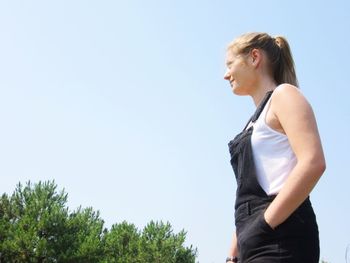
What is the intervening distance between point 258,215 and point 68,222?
123 ft

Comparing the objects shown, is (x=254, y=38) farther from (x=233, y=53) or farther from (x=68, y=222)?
(x=68, y=222)

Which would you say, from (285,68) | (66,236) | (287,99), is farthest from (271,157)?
(66,236)

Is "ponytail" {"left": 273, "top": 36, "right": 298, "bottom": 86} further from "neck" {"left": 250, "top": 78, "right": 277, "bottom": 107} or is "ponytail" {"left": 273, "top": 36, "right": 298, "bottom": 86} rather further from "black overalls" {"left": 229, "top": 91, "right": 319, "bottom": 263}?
"black overalls" {"left": 229, "top": 91, "right": 319, "bottom": 263}

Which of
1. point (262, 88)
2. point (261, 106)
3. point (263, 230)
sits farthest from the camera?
point (262, 88)

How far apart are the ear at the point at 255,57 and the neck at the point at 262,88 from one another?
0.09m

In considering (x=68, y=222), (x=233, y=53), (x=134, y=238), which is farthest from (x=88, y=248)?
(x=233, y=53)

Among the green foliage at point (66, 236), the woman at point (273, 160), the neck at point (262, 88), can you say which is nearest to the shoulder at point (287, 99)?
the woman at point (273, 160)

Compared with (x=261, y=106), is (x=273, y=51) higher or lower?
higher

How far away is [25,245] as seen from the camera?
116 feet

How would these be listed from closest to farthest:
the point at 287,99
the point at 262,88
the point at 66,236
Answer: the point at 287,99, the point at 262,88, the point at 66,236

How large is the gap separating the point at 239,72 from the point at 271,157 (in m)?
0.47

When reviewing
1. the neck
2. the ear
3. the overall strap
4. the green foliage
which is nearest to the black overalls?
the overall strap

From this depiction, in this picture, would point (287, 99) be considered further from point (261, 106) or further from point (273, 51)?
point (273, 51)

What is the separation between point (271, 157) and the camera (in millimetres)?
2160
